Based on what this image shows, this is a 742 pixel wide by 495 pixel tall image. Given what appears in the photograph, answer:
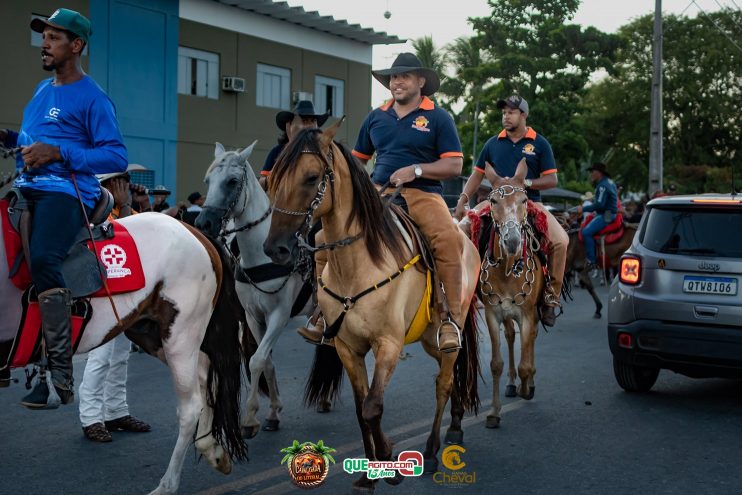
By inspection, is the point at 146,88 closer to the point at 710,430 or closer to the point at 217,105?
the point at 217,105

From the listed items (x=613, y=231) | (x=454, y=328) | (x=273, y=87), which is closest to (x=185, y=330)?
(x=454, y=328)

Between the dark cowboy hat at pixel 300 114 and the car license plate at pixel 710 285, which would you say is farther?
the dark cowboy hat at pixel 300 114

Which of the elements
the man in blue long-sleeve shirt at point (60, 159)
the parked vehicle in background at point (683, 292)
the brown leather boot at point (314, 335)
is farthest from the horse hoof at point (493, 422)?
the man in blue long-sleeve shirt at point (60, 159)

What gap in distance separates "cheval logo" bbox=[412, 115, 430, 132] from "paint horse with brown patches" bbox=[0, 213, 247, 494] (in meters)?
1.71

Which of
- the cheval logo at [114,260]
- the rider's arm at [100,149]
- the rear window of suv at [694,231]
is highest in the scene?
the rider's arm at [100,149]

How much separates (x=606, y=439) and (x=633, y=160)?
50121 millimetres

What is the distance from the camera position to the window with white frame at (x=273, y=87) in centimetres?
2972

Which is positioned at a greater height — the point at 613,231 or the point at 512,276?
the point at 613,231

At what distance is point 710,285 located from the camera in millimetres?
7461

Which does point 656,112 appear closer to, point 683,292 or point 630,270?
point 630,270

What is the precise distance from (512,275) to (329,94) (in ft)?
84.2

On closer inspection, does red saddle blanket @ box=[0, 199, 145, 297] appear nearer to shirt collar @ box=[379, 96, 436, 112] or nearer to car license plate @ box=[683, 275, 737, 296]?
shirt collar @ box=[379, 96, 436, 112]

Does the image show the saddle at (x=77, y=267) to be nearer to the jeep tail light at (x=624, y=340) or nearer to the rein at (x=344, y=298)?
the rein at (x=344, y=298)

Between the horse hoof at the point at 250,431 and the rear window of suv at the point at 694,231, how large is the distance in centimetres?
400
